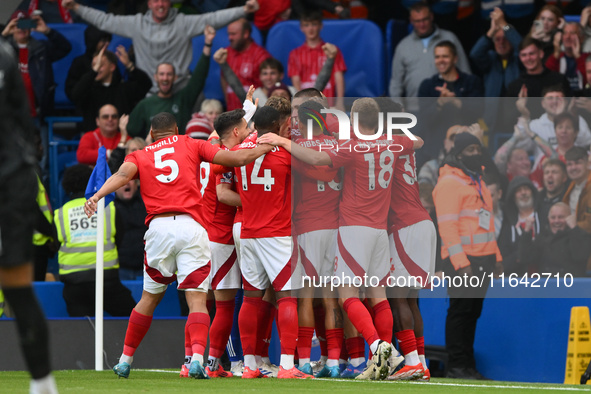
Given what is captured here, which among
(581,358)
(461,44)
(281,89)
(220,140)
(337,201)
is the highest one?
(461,44)

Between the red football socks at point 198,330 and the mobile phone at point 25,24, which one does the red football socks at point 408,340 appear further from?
the mobile phone at point 25,24

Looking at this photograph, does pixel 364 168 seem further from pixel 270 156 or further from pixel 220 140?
pixel 220 140

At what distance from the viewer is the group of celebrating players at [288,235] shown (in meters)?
7.59

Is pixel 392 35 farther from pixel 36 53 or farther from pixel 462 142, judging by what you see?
pixel 36 53

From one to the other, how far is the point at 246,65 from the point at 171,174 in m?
5.05

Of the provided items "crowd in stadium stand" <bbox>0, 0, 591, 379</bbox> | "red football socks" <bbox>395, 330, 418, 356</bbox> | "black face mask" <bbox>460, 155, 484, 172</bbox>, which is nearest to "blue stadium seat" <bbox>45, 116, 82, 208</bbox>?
"crowd in stadium stand" <bbox>0, 0, 591, 379</bbox>

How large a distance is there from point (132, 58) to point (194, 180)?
18.9ft

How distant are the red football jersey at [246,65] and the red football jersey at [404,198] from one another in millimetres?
4613

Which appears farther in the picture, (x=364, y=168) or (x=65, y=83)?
(x=65, y=83)

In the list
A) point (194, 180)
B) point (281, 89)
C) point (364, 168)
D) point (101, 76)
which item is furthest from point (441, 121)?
point (101, 76)

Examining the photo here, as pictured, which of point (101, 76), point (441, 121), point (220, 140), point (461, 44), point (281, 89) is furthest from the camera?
point (461, 44)

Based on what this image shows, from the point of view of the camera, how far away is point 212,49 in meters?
13.4

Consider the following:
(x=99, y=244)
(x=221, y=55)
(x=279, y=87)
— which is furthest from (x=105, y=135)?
(x=99, y=244)

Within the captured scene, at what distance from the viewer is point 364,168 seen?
7898 mm
